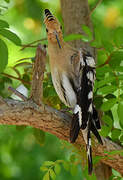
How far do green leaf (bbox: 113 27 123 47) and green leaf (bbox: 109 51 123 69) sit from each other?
0.04m

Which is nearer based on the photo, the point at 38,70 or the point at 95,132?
the point at 38,70

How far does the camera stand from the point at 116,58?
68.6 inches

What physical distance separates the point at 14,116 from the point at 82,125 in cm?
29

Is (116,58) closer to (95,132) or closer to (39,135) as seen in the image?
(95,132)

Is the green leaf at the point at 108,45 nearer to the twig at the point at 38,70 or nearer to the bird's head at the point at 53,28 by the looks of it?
the bird's head at the point at 53,28

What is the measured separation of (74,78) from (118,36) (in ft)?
0.89

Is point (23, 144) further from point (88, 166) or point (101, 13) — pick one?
point (88, 166)

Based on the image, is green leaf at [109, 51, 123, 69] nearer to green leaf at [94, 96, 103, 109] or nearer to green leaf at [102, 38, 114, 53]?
green leaf at [102, 38, 114, 53]

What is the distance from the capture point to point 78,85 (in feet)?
5.52

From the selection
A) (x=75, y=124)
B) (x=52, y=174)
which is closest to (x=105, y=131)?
(x=75, y=124)

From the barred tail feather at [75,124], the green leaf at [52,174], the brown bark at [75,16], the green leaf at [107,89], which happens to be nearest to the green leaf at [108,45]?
the green leaf at [107,89]

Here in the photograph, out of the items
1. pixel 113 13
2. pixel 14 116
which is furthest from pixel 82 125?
pixel 113 13

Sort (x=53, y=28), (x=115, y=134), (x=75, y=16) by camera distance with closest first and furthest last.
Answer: (x=53, y=28) < (x=115, y=134) < (x=75, y=16)

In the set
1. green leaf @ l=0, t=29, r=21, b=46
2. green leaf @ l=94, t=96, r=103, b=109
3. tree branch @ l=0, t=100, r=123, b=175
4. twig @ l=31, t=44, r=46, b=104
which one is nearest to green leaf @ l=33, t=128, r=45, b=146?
tree branch @ l=0, t=100, r=123, b=175
